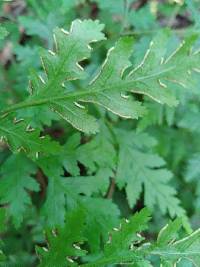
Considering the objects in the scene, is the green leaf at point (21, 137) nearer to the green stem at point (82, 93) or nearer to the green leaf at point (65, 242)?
the green stem at point (82, 93)

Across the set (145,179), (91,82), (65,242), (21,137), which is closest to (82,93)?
(91,82)

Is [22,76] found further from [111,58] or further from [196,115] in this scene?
[111,58]

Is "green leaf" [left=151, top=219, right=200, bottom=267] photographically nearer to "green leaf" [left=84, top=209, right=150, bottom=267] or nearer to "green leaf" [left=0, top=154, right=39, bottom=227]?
"green leaf" [left=84, top=209, right=150, bottom=267]

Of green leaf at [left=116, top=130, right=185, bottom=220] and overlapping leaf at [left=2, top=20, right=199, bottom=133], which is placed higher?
overlapping leaf at [left=2, top=20, right=199, bottom=133]

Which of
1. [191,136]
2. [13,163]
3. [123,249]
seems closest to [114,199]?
[191,136]

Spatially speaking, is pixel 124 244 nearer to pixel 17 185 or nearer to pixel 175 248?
pixel 175 248

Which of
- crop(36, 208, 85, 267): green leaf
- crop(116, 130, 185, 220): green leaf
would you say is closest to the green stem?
crop(36, 208, 85, 267): green leaf

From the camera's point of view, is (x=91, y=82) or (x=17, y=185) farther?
(x=17, y=185)

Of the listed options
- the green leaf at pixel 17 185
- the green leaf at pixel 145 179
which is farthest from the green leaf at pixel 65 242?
the green leaf at pixel 145 179
